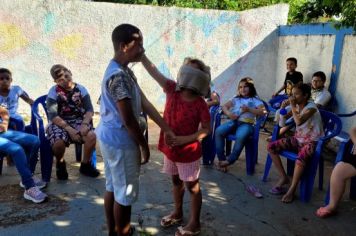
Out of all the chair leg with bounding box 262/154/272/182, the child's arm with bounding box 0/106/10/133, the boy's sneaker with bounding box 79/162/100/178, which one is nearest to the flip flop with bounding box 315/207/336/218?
the chair leg with bounding box 262/154/272/182

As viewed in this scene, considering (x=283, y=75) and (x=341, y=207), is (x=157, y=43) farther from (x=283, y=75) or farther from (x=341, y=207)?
(x=341, y=207)

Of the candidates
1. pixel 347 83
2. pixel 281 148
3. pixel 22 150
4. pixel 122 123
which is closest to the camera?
pixel 122 123

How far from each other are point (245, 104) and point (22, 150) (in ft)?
Answer: 8.78

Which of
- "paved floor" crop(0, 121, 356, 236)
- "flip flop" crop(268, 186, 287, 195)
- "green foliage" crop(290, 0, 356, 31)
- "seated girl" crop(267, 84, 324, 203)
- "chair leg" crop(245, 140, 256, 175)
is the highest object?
"green foliage" crop(290, 0, 356, 31)

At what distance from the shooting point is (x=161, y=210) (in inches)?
135

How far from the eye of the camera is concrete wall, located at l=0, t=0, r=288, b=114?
645 centimetres

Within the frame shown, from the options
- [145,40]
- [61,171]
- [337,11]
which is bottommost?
[61,171]

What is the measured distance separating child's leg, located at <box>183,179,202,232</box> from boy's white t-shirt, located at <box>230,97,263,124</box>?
1.87 metres

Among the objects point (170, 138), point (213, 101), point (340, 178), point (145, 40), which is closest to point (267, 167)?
point (340, 178)

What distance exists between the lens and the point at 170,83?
280 cm

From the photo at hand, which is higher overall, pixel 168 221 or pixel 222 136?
pixel 222 136

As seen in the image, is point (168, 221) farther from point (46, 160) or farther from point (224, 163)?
point (46, 160)

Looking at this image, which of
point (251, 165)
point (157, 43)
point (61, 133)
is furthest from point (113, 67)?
point (157, 43)

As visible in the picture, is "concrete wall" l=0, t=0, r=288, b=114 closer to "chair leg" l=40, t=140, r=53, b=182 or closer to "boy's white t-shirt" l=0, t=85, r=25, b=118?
"boy's white t-shirt" l=0, t=85, r=25, b=118
